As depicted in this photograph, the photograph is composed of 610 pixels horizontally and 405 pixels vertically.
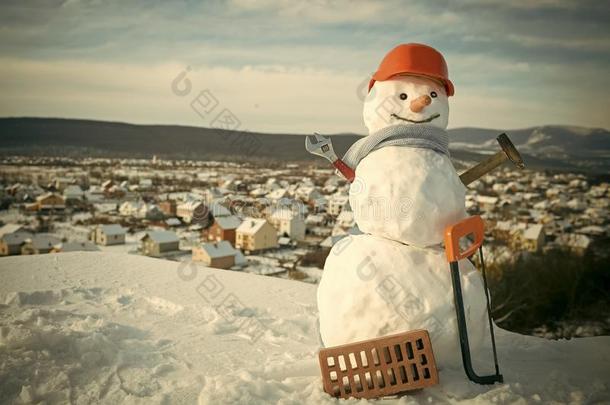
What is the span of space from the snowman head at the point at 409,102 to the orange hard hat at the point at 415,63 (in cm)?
5

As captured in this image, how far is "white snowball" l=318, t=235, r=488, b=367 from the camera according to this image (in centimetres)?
246

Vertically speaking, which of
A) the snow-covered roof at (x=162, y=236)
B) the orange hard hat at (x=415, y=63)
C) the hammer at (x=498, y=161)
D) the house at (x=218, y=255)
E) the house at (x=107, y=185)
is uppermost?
the orange hard hat at (x=415, y=63)

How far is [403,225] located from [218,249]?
24.2ft

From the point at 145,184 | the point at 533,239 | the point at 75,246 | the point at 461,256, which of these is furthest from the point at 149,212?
the point at 461,256

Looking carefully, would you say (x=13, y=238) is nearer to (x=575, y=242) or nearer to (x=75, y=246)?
(x=75, y=246)

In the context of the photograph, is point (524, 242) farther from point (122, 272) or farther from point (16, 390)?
point (16, 390)

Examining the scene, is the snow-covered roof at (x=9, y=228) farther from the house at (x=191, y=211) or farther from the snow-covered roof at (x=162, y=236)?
the house at (x=191, y=211)

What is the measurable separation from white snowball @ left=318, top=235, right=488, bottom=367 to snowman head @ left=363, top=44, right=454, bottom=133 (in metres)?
0.74

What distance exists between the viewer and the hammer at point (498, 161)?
2.67 metres

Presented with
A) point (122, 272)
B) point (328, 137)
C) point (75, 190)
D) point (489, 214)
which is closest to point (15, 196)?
point (75, 190)

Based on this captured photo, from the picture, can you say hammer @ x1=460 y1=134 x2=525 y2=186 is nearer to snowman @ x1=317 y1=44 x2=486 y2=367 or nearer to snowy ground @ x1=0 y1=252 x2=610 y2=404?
snowman @ x1=317 y1=44 x2=486 y2=367

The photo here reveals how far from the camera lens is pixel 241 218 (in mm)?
10805

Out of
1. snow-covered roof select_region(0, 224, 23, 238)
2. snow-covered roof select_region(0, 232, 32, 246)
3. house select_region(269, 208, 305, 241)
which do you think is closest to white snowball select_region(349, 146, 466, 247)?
house select_region(269, 208, 305, 241)

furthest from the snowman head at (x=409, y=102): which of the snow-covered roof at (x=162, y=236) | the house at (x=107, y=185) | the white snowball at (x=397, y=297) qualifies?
the house at (x=107, y=185)
